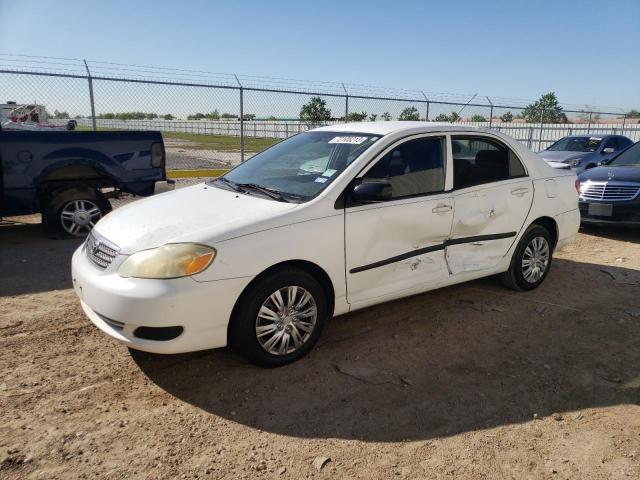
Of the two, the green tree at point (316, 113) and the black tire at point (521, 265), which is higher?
Result: the green tree at point (316, 113)

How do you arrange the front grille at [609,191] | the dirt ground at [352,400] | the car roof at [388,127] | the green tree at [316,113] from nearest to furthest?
the dirt ground at [352,400] < the car roof at [388,127] < the front grille at [609,191] < the green tree at [316,113]

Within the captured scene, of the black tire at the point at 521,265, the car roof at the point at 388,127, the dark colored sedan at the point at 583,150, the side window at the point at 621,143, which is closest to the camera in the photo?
the car roof at the point at 388,127

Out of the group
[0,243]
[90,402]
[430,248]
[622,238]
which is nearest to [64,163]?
[0,243]

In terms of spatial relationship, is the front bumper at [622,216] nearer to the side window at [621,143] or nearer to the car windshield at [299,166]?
the car windshield at [299,166]

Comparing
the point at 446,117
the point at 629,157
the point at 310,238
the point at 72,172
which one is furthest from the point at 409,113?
the point at 310,238

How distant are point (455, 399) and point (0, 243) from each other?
6.40 m

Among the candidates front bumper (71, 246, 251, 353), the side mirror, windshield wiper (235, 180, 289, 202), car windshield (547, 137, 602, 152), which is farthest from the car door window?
front bumper (71, 246, 251, 353)

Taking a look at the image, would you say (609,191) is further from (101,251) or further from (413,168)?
(101,251)

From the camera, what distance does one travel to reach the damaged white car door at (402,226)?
3.64 meters

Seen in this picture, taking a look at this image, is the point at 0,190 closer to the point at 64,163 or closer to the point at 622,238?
the point at 64,163

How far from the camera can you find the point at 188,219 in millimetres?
3365

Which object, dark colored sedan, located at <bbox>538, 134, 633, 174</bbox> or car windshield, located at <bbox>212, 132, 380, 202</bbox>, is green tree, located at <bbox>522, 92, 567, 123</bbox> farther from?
car windshield, located at <bbox>212, 132, 380, 202</bbox>

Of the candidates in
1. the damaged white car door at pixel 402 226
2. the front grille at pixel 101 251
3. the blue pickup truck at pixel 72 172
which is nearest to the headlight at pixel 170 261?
the front grille at pixel 101 251

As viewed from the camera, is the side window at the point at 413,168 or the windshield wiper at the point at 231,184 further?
the windshield wiper at the point at 231,184
